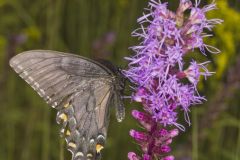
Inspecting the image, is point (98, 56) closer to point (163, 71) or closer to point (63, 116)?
point (63, 116)

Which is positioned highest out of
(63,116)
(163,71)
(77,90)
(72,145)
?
(163,71)

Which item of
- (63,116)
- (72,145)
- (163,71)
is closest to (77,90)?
(63,116)

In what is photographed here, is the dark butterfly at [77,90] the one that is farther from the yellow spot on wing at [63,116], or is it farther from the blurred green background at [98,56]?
the blurred green background at [98,56]

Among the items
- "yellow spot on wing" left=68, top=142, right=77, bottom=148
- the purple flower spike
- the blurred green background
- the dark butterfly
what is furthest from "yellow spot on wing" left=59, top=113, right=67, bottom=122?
the blurred green background

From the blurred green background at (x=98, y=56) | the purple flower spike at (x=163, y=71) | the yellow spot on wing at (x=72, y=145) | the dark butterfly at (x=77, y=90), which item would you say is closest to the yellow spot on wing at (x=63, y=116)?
the dark butterfly at (x=77, y=90)

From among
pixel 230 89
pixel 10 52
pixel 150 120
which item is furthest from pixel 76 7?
pixel 150 120

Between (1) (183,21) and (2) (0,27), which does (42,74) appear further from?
(2) (0,27)

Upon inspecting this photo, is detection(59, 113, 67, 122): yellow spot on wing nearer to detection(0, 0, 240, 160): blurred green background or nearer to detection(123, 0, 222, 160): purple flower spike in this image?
detection(123, 0, 222, 160): purple flower spike
